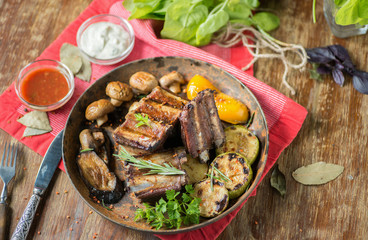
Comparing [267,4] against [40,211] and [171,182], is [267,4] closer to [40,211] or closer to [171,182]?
[171,182]

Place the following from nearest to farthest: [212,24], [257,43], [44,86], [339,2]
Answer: [339,2]
[44,86]
[212,24]
[257,43]

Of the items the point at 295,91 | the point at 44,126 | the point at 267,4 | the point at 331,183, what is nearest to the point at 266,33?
the point at 267,4

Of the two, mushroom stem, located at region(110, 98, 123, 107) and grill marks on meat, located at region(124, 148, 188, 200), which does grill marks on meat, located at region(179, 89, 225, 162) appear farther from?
mushroom stem, located at region(110, 98, 123, 107)

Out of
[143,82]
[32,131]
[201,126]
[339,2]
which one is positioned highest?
[339,2]

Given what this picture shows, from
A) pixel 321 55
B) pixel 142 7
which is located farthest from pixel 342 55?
pixel 142 7

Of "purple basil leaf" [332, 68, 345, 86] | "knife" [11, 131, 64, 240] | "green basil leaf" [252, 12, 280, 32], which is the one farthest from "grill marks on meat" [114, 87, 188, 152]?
"purple basil leaf" [332, 68, 345, 86]

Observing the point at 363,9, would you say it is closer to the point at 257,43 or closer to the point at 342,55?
the point at 342,55
